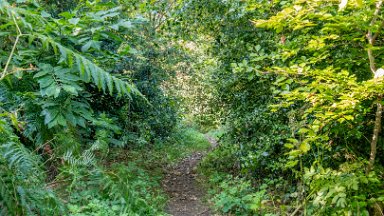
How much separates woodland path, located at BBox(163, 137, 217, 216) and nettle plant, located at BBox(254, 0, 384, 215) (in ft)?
7.08

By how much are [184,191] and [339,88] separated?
4.49 meters

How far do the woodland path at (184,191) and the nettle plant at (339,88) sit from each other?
216cm

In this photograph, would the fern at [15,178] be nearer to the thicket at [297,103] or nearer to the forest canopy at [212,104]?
the forest canopy at [212,104]

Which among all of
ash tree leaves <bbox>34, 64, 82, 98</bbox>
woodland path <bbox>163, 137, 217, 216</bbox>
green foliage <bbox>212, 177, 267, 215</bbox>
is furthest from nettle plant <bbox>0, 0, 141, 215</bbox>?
woodland path <bbox>163, 137, 217, 216</bbox>

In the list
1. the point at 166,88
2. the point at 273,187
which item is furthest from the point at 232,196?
the point at 166,88

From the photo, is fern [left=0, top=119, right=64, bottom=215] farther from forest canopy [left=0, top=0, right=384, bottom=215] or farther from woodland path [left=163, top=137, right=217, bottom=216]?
woodland path [left=163, top=137, right=217, bottom=216]

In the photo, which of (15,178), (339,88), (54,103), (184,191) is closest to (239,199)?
(184,191)

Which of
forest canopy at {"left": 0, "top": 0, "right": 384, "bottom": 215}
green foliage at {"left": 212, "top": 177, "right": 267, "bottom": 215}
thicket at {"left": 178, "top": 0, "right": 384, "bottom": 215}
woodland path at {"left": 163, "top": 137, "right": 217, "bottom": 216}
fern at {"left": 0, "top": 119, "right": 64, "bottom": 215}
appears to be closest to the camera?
fern at {"left": 0, "top": 119, "right": 64, "bottom": 215}

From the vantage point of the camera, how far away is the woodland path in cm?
554

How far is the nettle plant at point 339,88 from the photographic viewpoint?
2.53 meters

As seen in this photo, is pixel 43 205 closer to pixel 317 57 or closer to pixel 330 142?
pixel 317 57

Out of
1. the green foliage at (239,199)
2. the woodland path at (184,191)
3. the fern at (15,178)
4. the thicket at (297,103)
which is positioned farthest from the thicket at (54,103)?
the thicket at (297,103)

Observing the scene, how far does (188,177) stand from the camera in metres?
7.48

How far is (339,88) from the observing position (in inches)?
103
